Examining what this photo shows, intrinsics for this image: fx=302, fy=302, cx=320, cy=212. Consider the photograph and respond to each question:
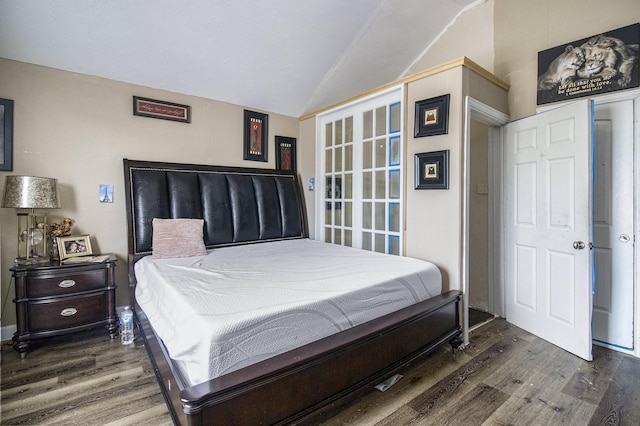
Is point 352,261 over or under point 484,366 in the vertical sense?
over

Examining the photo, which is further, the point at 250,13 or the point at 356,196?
the point at 356,196

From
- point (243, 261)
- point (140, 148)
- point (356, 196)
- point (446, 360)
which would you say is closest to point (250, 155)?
point (140, 148)

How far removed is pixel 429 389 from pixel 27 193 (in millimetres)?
3176

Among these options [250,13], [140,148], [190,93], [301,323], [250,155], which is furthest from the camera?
[250,155]

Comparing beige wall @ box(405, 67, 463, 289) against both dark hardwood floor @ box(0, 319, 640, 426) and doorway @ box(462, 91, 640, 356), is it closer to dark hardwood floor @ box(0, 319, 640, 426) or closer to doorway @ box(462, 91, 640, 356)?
doorway @ box(462, 91, 640, 356)

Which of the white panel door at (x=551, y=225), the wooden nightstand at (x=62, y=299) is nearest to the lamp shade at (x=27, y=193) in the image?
the wooden nightstand at (x=62, y=299)

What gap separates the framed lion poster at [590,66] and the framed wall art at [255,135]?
2.93 meters

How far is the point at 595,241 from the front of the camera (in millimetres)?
2557

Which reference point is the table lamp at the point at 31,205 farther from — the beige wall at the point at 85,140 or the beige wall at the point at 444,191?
the beige wall at the point at 444,191

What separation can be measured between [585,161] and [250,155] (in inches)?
127

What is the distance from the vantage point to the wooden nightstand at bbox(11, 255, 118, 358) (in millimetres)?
2240

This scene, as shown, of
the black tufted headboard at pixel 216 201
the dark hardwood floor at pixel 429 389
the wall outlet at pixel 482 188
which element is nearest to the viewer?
the dark hardwood floor at pixel 429 389

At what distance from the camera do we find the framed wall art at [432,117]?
249 cm

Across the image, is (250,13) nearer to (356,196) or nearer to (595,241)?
(356,196)
